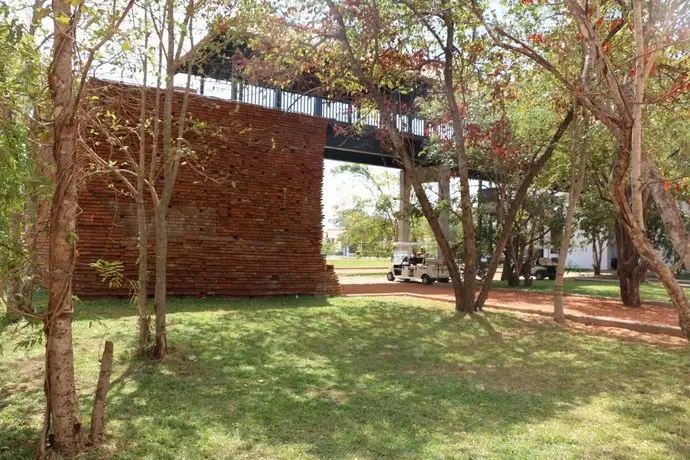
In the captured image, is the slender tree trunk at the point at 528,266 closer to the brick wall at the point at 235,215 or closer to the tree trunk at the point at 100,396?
the brick wall at the point at 235,215

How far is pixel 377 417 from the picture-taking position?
4.39 meters

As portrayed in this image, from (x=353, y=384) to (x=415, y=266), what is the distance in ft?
52.4

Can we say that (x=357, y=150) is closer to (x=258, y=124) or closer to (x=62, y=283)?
(x=258, y=124)

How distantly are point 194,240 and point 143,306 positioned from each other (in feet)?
16.2

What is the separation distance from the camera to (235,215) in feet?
37.2

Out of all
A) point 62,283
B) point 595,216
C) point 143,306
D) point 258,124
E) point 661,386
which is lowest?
point 661,386

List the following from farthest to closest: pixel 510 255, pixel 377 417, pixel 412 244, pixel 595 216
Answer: pixel 412 244, pixel 510 255, pixel 595 216, pixel 377 417

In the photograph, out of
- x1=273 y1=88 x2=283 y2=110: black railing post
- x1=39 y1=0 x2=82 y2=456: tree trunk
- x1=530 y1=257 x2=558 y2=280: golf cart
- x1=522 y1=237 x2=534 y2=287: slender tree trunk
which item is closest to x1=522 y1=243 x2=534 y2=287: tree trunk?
x1=522 y1=237 x2=534 y2=287: slender tree trunk

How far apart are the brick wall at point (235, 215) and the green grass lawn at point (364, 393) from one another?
5.87 feet

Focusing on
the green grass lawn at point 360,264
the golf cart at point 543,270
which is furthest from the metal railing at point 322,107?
the green grass lawn at point 360,264

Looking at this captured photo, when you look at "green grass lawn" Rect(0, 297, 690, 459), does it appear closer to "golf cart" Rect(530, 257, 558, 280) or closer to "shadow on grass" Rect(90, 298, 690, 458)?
"shadow on grass" Rect(90, 298, 690, 458)

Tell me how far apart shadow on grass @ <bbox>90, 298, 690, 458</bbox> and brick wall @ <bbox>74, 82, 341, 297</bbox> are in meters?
2.00

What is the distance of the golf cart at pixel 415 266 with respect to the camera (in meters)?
20.8

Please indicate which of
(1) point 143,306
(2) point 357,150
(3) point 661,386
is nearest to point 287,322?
(1) point 143,306
